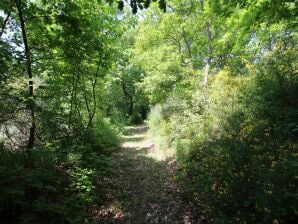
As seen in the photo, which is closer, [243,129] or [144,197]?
[243,129]

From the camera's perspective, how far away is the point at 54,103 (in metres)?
8.82

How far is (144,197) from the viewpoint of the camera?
7.21 m

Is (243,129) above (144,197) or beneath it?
above

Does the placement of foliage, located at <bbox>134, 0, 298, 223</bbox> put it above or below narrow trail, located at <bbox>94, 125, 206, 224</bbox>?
above

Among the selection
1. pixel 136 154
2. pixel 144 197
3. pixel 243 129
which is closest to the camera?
pixel 243 129

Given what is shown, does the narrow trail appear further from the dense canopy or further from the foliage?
the foliage

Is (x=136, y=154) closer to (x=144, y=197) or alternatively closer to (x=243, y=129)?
(x=144, y=197)

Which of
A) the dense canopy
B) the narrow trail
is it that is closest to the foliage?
the dense canopy

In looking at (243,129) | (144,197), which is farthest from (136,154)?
(243,129)

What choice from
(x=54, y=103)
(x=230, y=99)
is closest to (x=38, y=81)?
(x=54, y=103)

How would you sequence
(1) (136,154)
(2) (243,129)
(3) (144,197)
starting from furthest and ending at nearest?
(1) (136,154) → (3) (144,197) → (2) (243,129)

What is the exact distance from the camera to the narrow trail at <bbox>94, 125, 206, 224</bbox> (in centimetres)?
595

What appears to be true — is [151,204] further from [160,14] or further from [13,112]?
[160,14]

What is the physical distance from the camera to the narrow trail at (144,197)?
5945 mm
